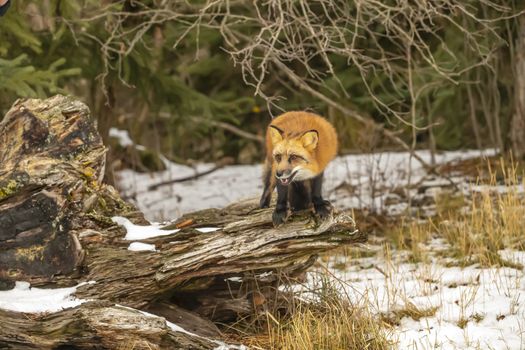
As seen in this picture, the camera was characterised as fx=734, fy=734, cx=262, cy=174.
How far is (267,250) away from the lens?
5.78 m

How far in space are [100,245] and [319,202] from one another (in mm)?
1767

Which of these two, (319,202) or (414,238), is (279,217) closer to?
(319,202)

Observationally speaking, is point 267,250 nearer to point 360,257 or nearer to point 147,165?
point 360,257

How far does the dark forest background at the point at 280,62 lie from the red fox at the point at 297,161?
1.22 ft

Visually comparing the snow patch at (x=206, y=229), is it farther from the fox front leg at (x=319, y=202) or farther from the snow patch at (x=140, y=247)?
the fox front leg at (x=319, y=202)

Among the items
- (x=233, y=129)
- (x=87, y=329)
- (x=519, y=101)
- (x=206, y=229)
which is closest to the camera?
(x=87, y=329)

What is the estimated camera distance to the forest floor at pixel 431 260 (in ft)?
19.5

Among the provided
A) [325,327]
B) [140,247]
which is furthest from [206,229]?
[325,327]

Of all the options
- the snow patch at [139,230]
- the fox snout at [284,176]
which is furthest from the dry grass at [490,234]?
the snow patch at [139,230]

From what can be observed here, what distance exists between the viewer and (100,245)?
229 inches

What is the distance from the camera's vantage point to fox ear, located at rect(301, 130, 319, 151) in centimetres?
552

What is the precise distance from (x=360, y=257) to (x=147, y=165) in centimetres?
781

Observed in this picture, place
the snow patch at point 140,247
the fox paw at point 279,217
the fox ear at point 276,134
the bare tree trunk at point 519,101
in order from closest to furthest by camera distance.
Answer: the fox ear at point 276,134 → the fox paw at point 279,217 → the snow patch at point 140,247 → the bare tree trunk at point 519,101

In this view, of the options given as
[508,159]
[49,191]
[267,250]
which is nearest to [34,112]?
[49,191]
